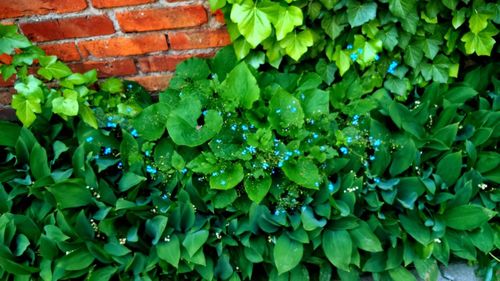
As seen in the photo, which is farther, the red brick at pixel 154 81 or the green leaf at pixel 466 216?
the red brick at pixel 154 81

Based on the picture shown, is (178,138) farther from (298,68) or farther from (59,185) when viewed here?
(298,68)

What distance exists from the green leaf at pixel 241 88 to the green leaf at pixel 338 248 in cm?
67

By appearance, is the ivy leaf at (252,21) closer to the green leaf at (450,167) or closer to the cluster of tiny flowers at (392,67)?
the cluster of tiny flowers at (392,67)

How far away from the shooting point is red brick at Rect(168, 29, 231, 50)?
8.05 ft

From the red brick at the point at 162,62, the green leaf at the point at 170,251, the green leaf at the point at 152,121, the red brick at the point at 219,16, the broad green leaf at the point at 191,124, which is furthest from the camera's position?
the red brick at the point at 162,62

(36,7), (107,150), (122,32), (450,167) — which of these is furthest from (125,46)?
(450,167)

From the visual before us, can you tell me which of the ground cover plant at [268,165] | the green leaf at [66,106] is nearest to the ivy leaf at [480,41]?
Result: the ground cover plant at [268,165]

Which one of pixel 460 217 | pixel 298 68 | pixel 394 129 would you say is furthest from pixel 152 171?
pixel 460 217

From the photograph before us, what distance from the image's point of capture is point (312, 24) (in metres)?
2.34

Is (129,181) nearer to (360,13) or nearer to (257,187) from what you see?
(257,187)

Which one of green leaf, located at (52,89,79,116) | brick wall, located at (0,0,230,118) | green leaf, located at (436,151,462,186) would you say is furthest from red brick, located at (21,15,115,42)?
green leaf, located at (436,151,462,186)

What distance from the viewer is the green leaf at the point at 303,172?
6.71 ft

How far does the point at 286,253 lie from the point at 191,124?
2.24 feet

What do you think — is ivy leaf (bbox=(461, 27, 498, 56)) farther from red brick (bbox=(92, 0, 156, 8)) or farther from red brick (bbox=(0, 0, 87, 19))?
red brick (bbox=(0, 0, 87, 19))
